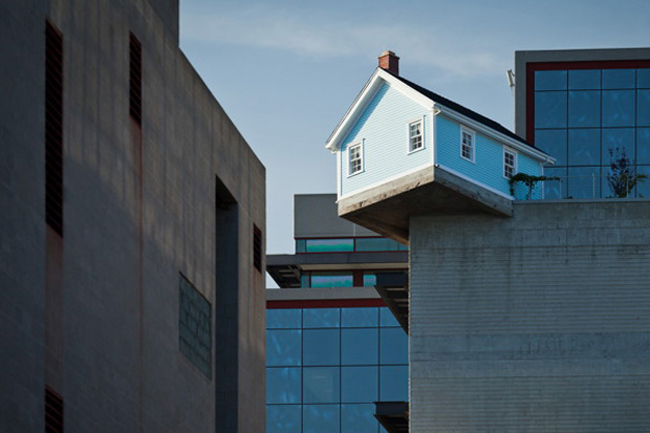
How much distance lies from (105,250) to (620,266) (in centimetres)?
2395

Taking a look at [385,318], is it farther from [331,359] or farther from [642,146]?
[642,146]

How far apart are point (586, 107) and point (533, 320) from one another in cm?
4028

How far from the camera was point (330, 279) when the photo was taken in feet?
358

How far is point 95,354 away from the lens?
34312 millimetres

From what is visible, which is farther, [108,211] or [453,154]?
[453,154]

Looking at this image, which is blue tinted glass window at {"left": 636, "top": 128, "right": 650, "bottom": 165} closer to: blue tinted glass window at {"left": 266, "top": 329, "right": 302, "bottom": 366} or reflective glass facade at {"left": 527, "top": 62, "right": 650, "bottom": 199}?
reflective glass facade at {"left": 527, "top": 62, "right": 650, "bottom": 199}

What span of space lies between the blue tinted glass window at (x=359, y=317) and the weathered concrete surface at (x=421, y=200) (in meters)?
46.3

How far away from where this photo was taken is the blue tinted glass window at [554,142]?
300 feet

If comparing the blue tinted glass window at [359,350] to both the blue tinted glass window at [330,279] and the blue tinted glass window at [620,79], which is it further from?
the blue tinted glass window at [620,79]

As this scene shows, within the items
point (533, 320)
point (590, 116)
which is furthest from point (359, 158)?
point (590, 116)

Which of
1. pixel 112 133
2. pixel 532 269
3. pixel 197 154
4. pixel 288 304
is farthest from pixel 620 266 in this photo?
pixel 288 304

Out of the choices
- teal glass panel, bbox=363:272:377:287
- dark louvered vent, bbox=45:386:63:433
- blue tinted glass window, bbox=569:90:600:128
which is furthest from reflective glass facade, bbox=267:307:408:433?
dark louvered vent, bbox=45:386:63:433

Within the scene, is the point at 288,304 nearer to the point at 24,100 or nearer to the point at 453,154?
the point at 453,154

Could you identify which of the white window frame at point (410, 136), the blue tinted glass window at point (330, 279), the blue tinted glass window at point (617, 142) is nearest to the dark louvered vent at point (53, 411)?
the white window frame at point (410, 136)
